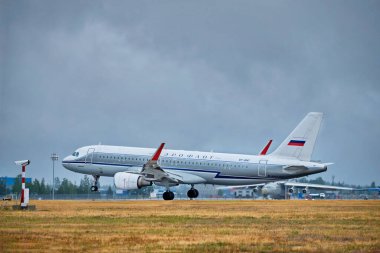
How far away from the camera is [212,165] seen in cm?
6656

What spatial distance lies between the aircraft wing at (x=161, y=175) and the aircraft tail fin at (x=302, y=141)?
751cm

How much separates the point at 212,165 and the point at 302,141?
7.95 meters

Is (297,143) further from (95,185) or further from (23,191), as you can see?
(23,191)

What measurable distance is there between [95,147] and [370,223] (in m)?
43.2

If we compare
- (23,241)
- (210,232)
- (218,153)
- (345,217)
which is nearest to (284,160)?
(218,153)

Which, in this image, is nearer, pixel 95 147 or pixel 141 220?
pixel 141 220

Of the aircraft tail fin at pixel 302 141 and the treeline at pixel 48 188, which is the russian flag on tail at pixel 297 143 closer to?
the aircraft tail fin at pixel 302 141

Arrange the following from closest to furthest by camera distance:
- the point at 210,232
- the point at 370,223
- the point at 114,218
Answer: the point at 210,232 → the point at 370,223 → the point at 114,218

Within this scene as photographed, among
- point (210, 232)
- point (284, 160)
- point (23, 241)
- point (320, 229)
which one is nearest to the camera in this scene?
point (23, 241)

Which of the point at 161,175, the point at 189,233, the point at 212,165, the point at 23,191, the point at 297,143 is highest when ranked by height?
the point at 297,143

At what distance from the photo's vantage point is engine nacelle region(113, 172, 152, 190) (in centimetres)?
6284

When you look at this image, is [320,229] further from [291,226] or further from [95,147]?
[95,147]

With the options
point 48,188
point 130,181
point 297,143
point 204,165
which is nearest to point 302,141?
point 297,143

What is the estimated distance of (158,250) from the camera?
69.2 feet
